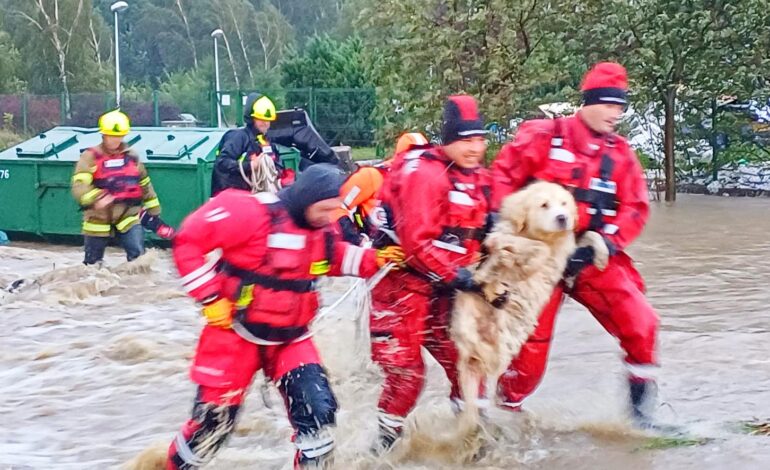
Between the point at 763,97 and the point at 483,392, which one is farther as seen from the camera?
the point at 763,97

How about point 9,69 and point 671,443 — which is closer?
point 671,443

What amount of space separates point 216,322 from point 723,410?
9.94 ft

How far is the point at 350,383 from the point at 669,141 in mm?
13155

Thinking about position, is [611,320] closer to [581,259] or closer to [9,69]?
[581,259]

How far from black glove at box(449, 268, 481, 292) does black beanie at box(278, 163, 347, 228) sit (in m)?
0.83

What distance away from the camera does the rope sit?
1031 cm

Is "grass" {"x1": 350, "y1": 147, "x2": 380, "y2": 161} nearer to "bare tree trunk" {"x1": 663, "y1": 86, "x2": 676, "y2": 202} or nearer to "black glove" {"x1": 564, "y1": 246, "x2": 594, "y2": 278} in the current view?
"bare tree trunk" {"x1": 663, "y1": 86, "x2": 676, "y2": 202}

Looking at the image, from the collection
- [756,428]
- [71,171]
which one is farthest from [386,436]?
[71,171]

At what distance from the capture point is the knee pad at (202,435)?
194 inches

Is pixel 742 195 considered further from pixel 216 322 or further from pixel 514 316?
pixel 216 322

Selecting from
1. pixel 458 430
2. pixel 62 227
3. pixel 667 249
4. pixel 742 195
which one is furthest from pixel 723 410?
pixel 742 195

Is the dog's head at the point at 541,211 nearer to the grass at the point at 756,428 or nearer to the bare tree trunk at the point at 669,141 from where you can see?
the grass at the point at 756,428

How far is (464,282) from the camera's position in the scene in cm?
548

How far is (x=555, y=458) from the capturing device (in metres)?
5.76
